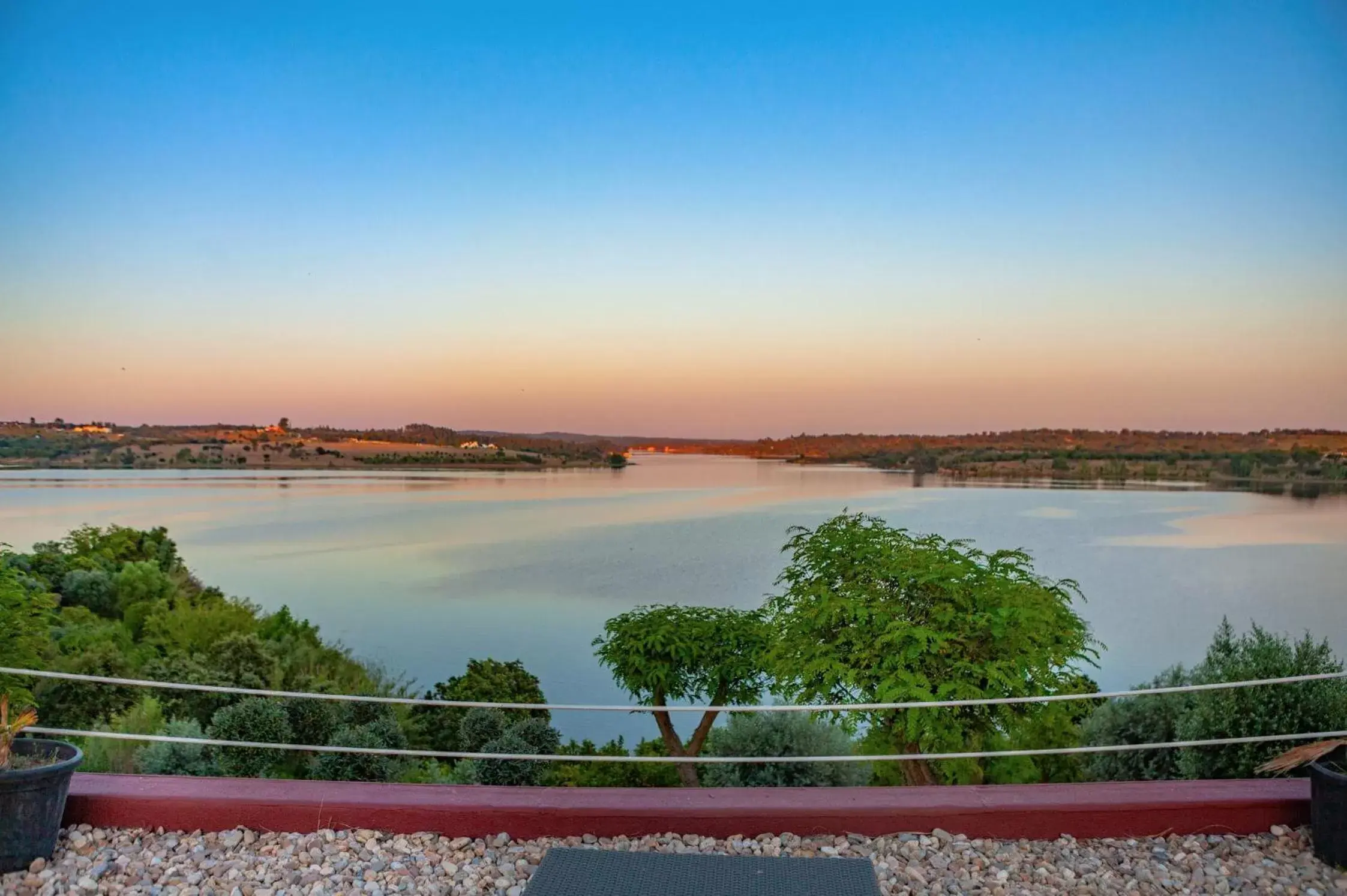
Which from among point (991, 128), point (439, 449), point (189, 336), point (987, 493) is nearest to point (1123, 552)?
point (987, 493)

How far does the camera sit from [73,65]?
13312 mm

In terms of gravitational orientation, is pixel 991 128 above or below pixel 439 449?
above

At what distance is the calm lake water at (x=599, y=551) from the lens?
19953 millimetres

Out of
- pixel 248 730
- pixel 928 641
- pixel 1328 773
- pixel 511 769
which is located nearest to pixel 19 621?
pixel 248 730

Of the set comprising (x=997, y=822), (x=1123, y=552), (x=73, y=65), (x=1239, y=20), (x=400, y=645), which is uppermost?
(x=1239, y=20)

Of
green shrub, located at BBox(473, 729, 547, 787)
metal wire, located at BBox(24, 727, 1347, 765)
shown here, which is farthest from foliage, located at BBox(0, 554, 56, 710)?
green shrub, located at BBox(473, 729, 547, 787)

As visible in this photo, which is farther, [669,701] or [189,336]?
[189,336]

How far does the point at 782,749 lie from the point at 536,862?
2837 mm

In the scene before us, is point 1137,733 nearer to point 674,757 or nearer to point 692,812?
point 674,757

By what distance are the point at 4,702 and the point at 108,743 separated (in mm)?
3185

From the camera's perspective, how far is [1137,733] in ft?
16.6

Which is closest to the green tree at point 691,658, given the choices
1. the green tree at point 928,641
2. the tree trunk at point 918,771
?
the green tree at point 928,641

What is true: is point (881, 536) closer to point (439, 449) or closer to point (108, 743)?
point (108, 743)

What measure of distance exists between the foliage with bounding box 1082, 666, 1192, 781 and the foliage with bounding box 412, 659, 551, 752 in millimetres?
7175
